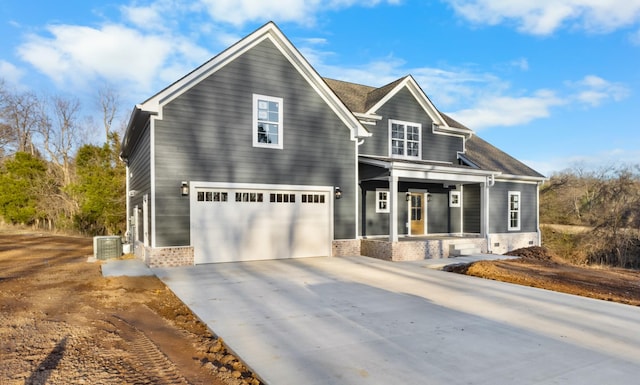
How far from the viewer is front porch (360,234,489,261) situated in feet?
38.5

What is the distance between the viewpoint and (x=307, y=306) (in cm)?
616

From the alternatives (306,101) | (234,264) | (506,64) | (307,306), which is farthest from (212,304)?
(506,64)

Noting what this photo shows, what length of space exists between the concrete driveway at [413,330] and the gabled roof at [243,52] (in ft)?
Result: 15.2

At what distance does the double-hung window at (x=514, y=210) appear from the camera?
17500 millimetres

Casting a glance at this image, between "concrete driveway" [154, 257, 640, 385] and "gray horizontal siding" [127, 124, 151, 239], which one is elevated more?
"gray horizontal siding" [127, 124, 151, 239]

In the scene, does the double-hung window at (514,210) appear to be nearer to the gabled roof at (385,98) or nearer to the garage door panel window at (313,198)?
the gabled roof at (385,98)

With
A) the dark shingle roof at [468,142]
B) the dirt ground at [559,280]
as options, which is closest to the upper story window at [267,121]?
the dark shingle roof at [468,142]

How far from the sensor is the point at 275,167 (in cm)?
1156

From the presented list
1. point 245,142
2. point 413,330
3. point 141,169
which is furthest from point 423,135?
point 413,330

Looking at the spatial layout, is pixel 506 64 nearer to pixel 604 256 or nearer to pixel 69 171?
pixel 604 256

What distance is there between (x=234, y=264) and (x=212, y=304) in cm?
446

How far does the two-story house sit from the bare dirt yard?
8.49 feet

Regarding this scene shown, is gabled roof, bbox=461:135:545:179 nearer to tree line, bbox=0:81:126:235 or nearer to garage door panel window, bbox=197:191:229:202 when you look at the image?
garage door panel window, bbox=197:191:229:202

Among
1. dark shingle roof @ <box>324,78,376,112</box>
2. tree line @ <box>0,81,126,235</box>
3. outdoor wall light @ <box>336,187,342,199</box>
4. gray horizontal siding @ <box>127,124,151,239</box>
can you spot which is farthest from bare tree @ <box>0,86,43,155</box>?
outdoor wall light @ <box>336,187,342,199</box>
